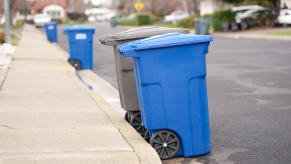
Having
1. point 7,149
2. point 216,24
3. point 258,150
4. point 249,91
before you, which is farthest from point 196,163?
point 216,24

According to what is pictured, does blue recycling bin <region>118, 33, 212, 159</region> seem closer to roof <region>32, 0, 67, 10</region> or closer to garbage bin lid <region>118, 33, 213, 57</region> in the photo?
garbage bin lid <region>118, 33, 213, 57</region>

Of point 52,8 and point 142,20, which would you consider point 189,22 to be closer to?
point 142,20

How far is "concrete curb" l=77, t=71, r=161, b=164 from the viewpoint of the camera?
667cm

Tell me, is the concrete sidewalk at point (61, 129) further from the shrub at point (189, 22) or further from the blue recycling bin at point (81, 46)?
the shrub at point (189, 22)

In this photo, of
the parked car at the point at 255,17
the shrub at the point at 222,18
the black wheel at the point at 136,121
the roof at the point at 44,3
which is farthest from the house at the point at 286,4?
the roof at the point at 44,3

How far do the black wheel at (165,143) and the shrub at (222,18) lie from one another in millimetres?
36669

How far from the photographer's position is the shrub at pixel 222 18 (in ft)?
142

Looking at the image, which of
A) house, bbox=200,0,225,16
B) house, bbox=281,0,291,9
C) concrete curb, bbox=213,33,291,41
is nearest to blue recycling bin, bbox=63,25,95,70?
concrete curb, bbox=213,33,291,41

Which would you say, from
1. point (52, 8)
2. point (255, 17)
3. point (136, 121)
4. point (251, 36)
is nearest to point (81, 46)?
point (136, 121)

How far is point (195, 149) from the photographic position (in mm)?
7250

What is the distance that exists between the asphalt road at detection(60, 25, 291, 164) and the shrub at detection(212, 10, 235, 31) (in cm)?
2318

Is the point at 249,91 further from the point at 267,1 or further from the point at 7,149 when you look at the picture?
the point at 267,1

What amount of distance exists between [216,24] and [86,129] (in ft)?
119

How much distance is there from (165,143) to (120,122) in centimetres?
174
